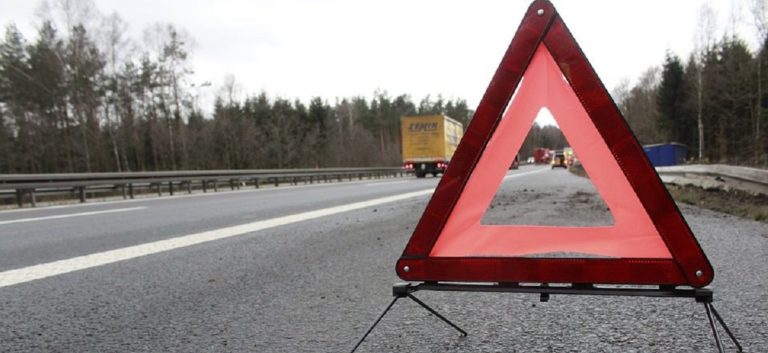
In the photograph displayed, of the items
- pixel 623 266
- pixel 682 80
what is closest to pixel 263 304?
pixel 623 266

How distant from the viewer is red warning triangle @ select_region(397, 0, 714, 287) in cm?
167

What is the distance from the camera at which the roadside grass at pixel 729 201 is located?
608 cm

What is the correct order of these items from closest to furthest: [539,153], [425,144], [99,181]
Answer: [539,153] < [99,181] < [425,144]

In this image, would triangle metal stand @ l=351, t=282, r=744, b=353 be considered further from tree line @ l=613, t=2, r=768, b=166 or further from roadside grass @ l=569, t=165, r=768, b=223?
tree line @ l=613, t=2, r=768, b=166

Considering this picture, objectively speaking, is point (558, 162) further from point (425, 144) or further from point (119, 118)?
point (119, 118)

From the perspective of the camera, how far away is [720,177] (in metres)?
8.12

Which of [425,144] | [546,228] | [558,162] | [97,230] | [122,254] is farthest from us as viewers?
[558,162]

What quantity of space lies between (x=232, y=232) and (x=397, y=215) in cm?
252

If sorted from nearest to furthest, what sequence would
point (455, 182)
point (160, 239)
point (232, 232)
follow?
point (455, 182)
point (160, 239)
point (232, 232)

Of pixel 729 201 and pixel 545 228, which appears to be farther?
pixel 729 201

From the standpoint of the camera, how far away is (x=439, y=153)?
31.6 metres

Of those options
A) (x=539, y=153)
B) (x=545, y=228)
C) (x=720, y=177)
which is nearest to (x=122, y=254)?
(x=545, y=228)

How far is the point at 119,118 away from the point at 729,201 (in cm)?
4392

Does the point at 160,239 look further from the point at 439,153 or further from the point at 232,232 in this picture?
the point at 439,153
